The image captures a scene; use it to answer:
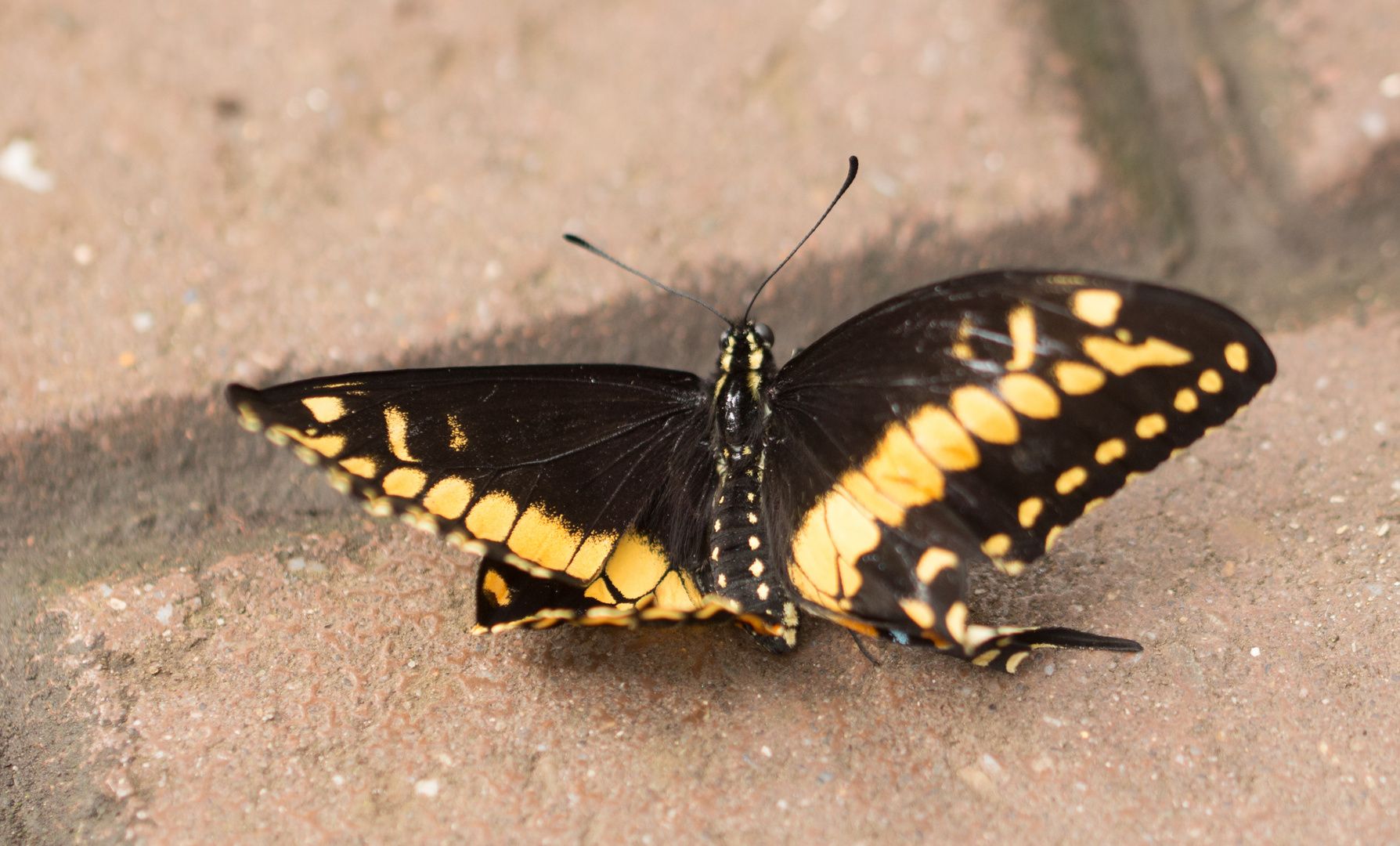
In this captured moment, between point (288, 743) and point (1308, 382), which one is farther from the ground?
point (1308, 382)

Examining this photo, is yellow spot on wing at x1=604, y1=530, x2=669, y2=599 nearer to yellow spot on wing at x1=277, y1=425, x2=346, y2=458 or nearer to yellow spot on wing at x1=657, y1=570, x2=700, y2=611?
yellow spot on wing at x1=657, y1=570, x2=700, y2=611

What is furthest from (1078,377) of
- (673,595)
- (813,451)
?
(673,595)

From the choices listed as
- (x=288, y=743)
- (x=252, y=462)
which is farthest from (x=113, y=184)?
(x=288, y=743)

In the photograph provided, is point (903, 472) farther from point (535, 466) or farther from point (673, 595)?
point (535, 466)

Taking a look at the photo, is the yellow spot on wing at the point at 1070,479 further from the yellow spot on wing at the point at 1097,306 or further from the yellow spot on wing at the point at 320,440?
the yellow spot on wing at the point at 320,440

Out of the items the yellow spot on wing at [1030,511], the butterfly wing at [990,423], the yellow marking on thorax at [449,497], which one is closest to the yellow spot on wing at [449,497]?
the yellow marking on thorax at [449,497]

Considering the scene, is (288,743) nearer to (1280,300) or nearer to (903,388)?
(903,388)
